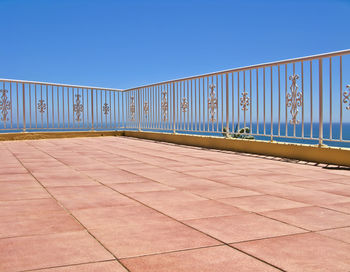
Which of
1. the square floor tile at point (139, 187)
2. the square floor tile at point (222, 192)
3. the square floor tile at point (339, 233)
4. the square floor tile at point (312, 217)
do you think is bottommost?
the square floor tile at point (339, 233)

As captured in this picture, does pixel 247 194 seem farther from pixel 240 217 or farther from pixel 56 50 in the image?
pixel 56 50

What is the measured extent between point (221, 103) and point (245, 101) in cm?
Answer: 57

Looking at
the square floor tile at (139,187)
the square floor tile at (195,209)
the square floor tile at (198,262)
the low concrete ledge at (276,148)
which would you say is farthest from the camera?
the low concrete ledge at (276,148)

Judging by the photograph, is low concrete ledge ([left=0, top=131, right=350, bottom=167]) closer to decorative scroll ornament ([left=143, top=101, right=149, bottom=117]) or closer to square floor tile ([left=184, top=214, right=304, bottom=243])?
decorative scroll ornament ([left=143, top=101, right=149, bottom=117])

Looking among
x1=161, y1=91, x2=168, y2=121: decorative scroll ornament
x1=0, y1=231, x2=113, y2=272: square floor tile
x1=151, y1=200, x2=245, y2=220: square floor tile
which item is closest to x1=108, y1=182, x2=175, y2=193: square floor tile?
x1=151, y1=200, x2=245, y2=220: square floor tile

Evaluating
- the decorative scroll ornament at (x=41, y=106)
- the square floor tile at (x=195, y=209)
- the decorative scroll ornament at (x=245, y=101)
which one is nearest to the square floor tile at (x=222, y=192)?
the square floor tile at (x=195, y=209)

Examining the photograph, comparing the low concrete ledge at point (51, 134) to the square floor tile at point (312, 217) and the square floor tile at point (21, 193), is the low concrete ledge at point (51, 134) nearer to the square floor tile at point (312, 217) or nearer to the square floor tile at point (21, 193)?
the square floor tile at point (21, 193)

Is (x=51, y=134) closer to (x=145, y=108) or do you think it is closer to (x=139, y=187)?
(x=145, y=108)

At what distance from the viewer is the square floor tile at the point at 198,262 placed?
1276mm

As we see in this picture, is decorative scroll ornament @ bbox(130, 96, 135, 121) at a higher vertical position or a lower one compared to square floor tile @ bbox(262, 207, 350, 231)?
higher

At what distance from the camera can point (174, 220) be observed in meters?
1.86

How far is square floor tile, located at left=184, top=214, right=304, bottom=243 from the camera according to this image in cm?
→ 162

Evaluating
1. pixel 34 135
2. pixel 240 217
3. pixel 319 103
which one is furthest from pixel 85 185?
pixel 34 135

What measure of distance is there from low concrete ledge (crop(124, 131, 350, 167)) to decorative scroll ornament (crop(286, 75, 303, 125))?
1.05 ft
